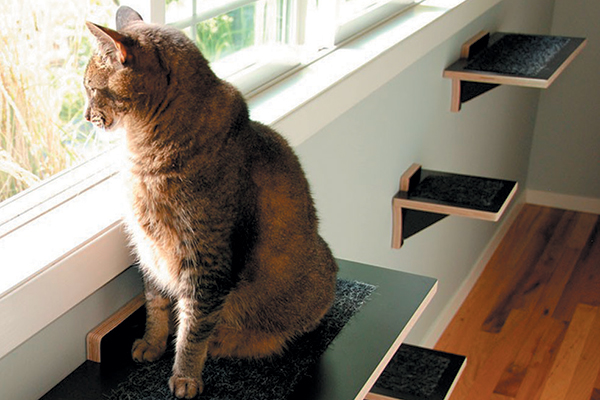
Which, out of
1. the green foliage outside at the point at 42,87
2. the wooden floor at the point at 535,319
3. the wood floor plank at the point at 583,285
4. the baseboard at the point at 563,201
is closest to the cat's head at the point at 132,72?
the green foliage outside at the point at 42,87

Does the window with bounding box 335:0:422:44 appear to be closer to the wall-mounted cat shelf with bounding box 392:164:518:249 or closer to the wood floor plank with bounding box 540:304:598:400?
the wall-mounted cat shelf with bounding box 392:164:518:249

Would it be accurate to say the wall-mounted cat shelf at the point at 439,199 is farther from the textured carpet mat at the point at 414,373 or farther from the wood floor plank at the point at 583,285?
the wood floor plank at the point at 583,285

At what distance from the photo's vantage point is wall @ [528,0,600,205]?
347 cm

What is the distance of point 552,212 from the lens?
3768 millimetres

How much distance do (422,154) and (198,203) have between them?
4.72 ft

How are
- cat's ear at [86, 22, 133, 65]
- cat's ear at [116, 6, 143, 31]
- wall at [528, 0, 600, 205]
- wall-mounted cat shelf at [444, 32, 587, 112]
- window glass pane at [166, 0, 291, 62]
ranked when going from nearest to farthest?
cat's ear at [86, 22, 133, 65], cat's ear at [116, 6, 143, 31], window glass pane at [166, 0, 291, 62], wall-mounted cat shelf at [444, 32, 587, 112], wall at [528, 0, 600, 205]

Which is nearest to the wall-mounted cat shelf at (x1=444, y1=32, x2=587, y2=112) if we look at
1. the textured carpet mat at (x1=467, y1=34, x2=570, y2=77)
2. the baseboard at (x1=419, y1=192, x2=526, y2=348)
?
the textured carpet mat at (x1=467, y1=34, x2=570, y2=77)

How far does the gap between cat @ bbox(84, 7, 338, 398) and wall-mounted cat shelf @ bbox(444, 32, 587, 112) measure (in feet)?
4.44

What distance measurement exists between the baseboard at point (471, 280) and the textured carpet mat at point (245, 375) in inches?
62.4

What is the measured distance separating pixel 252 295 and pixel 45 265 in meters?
0.27

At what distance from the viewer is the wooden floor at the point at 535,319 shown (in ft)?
8.40

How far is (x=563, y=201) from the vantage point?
12.4ft

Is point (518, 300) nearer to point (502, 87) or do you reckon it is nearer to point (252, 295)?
Result: point (502, 87)

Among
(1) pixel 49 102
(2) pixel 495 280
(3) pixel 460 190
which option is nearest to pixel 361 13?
(3) pixel 460 190
